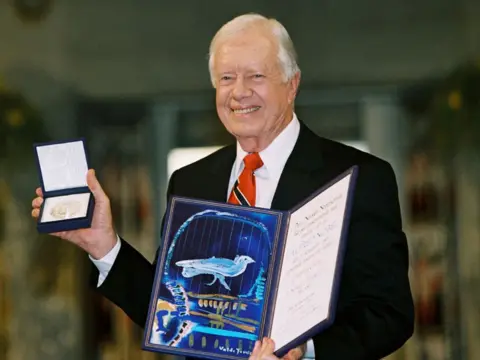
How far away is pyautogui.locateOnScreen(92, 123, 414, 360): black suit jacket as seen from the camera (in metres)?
1.85

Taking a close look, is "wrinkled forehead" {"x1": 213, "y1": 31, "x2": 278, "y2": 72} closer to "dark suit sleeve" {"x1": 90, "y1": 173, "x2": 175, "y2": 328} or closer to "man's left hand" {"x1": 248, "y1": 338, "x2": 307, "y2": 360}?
"dark suit sleeve" {"x1": 90, "y1": 173, "x2": 175, "y2": 328}

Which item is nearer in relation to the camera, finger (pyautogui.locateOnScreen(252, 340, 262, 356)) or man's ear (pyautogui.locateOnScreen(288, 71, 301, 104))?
finger (pyautogui.locateOnScreen(252, 340, 262, 356))

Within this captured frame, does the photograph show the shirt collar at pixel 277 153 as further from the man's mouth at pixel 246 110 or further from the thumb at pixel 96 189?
the thumb at pixel 96 189

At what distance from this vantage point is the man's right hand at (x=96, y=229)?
2008mm

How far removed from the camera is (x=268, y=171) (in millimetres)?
2096

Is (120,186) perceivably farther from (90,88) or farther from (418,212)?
(418,212)

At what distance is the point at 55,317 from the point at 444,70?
2.01 meters

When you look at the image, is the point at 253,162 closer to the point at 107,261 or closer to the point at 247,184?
the point at 247,184

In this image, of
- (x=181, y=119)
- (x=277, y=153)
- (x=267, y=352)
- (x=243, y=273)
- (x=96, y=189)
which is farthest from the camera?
(x=181, y=119)

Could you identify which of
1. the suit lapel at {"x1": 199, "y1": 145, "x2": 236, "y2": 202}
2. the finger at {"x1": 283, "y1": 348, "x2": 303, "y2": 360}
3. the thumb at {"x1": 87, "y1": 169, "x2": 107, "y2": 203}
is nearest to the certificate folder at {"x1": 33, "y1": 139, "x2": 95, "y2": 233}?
the thumb at {"x1": 87, "y1": 169, "x2": 107, "y2": 203}

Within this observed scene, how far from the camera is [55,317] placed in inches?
169

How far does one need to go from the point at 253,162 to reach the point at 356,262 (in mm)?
341

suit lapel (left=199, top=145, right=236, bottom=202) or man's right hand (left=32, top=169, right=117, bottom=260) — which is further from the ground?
suit lapel (left=199, top=145, right=236, bottom=202)

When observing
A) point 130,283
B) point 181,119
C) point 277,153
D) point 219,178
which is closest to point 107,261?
point 130,283
